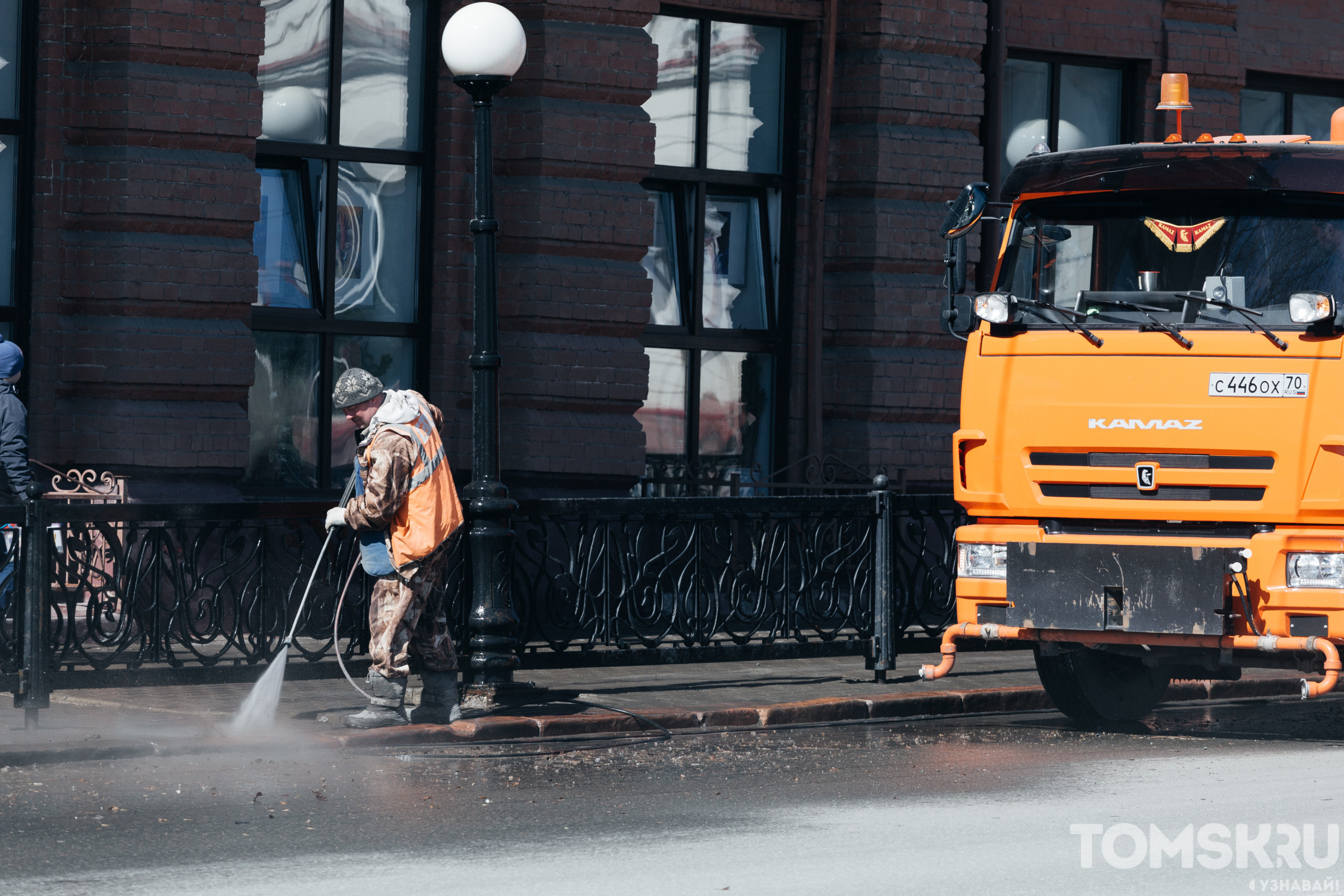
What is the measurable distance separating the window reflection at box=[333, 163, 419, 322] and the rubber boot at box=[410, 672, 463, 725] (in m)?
4.69

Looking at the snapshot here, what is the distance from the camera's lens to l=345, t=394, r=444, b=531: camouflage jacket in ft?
32.6

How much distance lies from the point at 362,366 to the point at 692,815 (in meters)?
7.18

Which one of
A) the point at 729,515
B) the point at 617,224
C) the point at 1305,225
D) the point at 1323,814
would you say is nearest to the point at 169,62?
the point at 617,224

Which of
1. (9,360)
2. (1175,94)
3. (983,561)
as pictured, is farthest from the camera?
(9,360)

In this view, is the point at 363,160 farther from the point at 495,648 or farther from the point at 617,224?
the point at 495,648

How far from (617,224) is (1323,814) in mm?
7827

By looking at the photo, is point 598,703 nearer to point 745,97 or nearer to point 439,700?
point 439,700

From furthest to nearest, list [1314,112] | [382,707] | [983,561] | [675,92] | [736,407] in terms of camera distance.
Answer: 1. [1314,112]
2. [736,407]
3. [675,92]
4. [983,561]
5. [382,707]

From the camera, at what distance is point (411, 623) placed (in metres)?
10.1

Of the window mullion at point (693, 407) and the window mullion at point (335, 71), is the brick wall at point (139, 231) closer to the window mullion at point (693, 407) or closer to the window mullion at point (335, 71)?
the window mullion at point (335, 71)

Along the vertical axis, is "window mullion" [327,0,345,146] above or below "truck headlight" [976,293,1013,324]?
above

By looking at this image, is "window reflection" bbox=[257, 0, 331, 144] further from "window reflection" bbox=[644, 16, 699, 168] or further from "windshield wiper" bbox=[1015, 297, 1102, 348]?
"windshield wiper" bbox=[1015, 297, 1102, 348]

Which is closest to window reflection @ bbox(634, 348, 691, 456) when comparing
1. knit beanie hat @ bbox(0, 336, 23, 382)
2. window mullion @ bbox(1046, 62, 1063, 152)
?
window mullion @ bbox(1046, 62, 1063, 152)

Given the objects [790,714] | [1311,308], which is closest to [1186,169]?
[1311,308]
